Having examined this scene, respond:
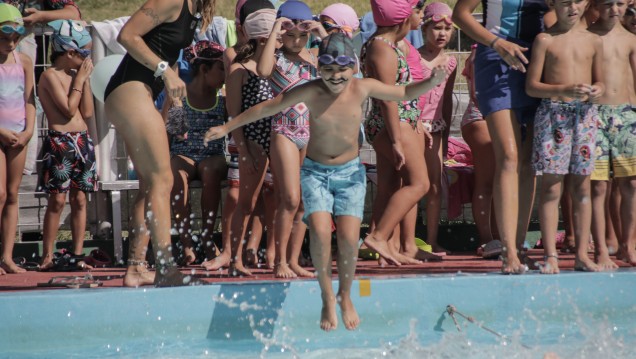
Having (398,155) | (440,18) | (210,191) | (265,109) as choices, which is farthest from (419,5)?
(265,109)

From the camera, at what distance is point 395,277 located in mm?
5715

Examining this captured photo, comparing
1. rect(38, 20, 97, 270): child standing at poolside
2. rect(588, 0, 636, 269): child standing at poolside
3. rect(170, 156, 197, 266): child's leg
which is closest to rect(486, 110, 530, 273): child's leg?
rect(588, 0, 636, 269): child standing at poolside

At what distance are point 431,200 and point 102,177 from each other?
279 centimetres

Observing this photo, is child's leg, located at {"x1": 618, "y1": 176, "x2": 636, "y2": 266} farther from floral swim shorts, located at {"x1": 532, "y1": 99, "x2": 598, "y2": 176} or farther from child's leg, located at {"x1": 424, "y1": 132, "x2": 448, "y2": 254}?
child's leg, located at {"x1": 424, "y1": 132, "x2": 448, "y2": 254}

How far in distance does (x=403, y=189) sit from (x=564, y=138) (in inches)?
50.3

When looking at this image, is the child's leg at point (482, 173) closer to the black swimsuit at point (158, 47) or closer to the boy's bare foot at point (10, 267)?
the black swimsuit at point (158, 47)

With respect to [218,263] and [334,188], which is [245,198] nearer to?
[218,263]

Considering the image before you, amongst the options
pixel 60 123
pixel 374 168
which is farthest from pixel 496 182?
A: pixel 60 123

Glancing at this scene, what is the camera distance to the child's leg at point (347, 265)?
5.15 m

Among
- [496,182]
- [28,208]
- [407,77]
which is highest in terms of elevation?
[407,77]

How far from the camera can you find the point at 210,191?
7.75 m

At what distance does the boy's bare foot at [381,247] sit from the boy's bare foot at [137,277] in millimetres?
1662

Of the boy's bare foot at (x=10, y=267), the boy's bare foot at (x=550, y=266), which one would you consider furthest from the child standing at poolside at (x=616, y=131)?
the boy's bare foot at (x=10, y=267)

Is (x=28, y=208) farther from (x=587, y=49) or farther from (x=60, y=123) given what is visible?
(x=587, y=49)
